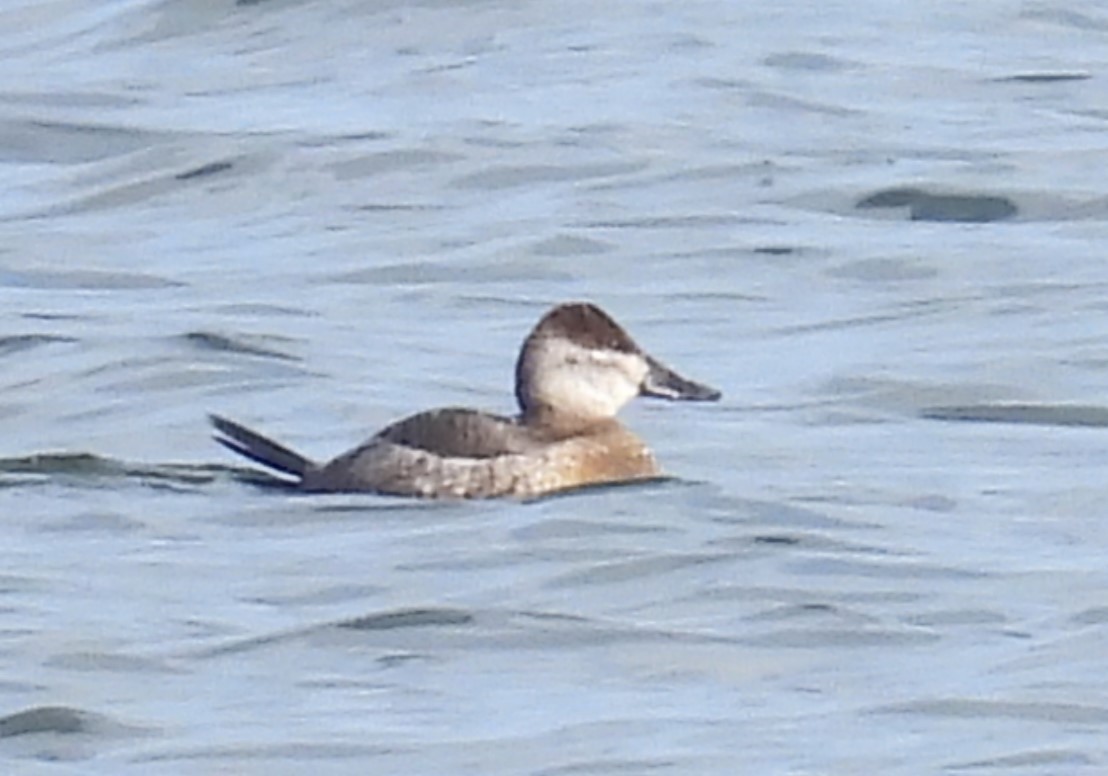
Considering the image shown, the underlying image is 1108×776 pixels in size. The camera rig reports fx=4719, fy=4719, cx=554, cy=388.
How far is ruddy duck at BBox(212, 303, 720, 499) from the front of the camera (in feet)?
37.8

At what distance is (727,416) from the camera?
1287 cm

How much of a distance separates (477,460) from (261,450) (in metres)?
0.60

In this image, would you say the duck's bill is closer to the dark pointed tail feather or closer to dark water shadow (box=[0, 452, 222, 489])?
the dark pointed tail feather

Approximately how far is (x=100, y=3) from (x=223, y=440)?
413 inches

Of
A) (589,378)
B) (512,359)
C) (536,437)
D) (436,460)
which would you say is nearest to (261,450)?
(436,460)

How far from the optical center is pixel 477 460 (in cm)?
1166

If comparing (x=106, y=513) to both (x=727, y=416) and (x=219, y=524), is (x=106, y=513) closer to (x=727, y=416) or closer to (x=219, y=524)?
(x=219, y=524)

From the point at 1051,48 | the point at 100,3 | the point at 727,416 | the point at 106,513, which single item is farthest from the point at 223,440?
the point at 100,3

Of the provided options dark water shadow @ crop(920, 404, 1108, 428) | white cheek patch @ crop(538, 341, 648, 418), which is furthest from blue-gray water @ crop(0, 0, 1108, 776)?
white cheek patch @ crop(538, 341, 648, 418)

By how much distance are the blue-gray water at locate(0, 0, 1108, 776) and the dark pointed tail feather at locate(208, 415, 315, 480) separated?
0.41ft

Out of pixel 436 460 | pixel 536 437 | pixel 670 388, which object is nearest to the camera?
pixel 436 460

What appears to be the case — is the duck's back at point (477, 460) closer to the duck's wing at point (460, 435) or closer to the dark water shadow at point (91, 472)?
the duck's wing at point (460, 435)

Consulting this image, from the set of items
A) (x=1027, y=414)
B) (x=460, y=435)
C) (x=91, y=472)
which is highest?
(x=460, y=435)

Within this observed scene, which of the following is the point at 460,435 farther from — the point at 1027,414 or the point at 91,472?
the point at 1027,414
